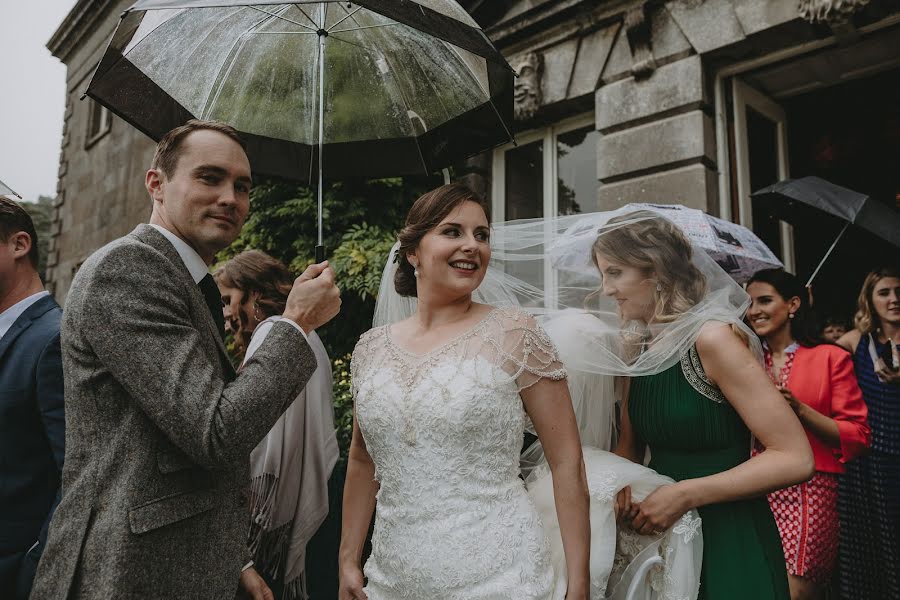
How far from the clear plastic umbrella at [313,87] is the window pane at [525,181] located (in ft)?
11.7

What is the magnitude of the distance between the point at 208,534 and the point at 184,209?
94 centimetres

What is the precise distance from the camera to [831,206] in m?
4.00

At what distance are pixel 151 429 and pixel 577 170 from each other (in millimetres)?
5130

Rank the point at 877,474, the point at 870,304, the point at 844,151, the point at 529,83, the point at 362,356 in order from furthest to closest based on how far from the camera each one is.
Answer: the point at 529,83, the point at 844,151, the point at 870,304, the point at 877,474, the point at 362,356

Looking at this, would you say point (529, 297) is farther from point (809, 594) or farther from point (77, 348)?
point (809, 594)

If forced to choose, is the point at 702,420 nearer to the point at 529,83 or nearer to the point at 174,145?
the point at 174,145

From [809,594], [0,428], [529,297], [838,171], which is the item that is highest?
[838,171]

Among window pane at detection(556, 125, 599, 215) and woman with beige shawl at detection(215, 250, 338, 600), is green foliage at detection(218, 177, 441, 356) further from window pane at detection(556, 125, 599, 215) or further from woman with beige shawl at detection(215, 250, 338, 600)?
woman with beige shawl at detection(215, 250, 338, 600)

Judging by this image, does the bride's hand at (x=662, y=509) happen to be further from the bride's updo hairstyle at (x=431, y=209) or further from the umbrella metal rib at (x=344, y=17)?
the umbrella metal rib at (x=344, y=17)

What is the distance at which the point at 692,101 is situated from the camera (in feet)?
16.1

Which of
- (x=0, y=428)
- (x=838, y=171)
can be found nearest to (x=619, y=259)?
(x=0, y=428)

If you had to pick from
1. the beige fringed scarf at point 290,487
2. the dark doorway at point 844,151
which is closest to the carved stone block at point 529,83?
the dark doorway at point 844,151

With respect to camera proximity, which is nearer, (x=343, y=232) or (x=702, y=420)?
(x=702, y=420)

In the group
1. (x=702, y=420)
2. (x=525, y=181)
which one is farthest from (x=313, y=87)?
(x=525, y=181)
